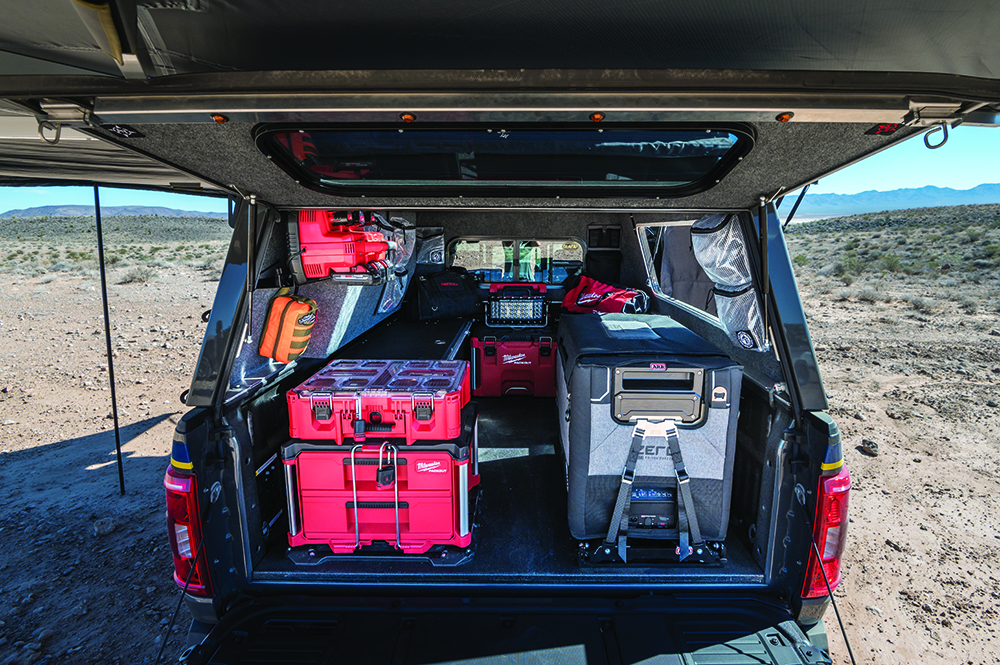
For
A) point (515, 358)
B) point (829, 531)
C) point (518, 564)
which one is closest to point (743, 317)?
point (829, 531)

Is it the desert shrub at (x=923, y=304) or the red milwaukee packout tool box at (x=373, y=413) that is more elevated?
the desert shrub at (x=923, y=304)

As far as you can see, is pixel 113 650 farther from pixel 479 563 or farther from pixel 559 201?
pixel 559 201

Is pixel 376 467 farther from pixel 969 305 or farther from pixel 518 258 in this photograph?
pixel 969 305

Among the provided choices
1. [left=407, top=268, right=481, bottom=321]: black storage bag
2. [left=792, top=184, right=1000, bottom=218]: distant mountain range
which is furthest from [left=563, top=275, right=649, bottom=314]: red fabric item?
[left=792, top=184, right=1000, bottom=218]: distant mountain range

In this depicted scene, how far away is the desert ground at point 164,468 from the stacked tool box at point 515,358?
2.76 m

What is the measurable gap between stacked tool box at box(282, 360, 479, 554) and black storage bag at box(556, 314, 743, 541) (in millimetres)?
564

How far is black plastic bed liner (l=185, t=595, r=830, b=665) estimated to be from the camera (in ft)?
5.34

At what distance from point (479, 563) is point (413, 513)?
38 centimetres

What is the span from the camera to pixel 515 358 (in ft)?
15.7

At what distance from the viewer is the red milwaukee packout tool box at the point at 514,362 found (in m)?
4.75

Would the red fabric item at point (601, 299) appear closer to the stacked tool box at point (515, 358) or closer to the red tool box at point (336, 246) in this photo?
the stacked tool box at point (515, 358)

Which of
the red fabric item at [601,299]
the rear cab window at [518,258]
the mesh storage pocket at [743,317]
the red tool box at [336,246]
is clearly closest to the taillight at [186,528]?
the red tool box at [336,246]

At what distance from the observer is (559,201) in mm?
2096

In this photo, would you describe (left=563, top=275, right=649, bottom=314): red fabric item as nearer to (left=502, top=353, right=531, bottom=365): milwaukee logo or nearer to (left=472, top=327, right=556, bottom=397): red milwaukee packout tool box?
(left=472, top=327, right=556, bottom=397): red milwaukee packout tool box
